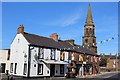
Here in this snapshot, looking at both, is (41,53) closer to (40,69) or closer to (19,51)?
(40,69)

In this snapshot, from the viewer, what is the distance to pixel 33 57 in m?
24.9

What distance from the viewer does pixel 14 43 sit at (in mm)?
28047

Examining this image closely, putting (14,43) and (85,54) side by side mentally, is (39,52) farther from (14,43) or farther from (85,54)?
(85,54)

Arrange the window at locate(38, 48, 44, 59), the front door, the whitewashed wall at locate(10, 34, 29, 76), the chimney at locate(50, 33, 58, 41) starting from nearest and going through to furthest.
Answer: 1. the whitewashed wall at locate(10, 34, 29, 76)
2. the window at locate(38, 48, 44, 59)
3. the front door
4. the chimney at locate(50, 33, 58, 41)

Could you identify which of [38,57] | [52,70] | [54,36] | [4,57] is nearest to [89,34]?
[54,36]

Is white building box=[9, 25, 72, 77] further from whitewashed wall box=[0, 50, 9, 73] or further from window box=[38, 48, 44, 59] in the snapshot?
whitewashed wall box=[0, 50, 9, 73]

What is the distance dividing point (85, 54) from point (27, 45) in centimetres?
1754

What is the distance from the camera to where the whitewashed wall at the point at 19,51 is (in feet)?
82.3

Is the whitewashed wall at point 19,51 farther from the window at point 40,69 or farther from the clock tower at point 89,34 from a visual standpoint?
the clock tower at point 89,34

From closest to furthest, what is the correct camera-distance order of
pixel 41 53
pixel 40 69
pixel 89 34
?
pixel 40 69 < pixel 41 53 < pixel 89 34

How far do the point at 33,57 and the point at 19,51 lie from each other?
321 cm

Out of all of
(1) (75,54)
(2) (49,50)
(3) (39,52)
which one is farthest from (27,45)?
(1) (75,54)

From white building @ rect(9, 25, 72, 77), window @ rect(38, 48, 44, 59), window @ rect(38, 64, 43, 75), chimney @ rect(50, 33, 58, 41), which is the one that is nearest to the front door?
white building @ rect(9, 25, 72, 77)

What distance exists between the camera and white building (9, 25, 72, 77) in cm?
2450
